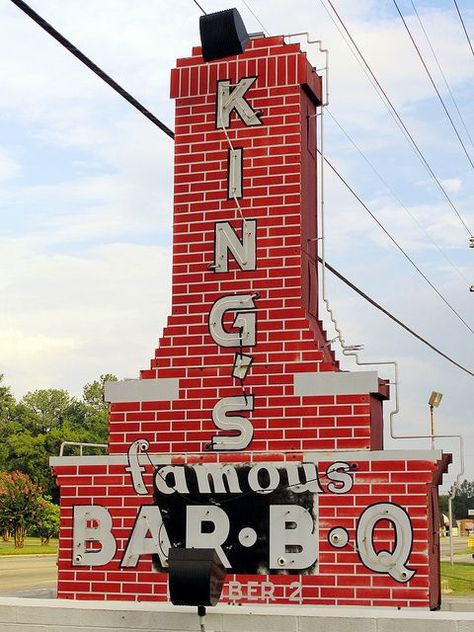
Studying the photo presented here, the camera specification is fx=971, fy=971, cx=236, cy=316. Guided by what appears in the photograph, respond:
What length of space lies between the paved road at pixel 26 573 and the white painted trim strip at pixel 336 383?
13304 millimetres

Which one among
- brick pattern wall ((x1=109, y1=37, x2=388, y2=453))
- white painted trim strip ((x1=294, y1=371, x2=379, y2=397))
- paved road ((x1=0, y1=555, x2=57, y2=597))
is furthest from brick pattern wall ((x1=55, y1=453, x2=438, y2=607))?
paved road ((x1=0, y1=555, x2=57, y2=597))

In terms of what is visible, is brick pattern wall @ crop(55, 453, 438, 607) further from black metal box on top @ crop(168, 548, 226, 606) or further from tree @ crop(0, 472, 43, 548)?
tree @ crop(0, 472, 43, 548)

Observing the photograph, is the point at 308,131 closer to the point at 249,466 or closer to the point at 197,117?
the point at 197,117

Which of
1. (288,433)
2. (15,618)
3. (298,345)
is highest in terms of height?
(298,345)

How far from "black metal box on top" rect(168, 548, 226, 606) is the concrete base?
Answer: 0.52m

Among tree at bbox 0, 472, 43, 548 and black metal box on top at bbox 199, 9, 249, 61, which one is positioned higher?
black metal box on top at bbox 199, 9, 249, 61

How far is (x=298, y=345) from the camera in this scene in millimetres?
13586

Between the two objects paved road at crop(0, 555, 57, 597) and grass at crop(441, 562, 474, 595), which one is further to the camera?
paved road at crop(0, 555, 57, 597)

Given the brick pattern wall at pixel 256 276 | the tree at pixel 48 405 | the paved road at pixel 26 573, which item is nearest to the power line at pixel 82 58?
the brick pattern wall at pixel 256 276

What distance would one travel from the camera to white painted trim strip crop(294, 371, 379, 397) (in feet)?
43.3

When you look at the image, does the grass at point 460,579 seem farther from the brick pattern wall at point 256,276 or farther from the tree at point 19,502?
the tree at point 19,502

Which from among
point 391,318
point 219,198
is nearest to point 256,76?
point 219,198

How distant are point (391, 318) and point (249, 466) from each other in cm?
816

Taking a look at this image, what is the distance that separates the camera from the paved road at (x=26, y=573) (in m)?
31.2
